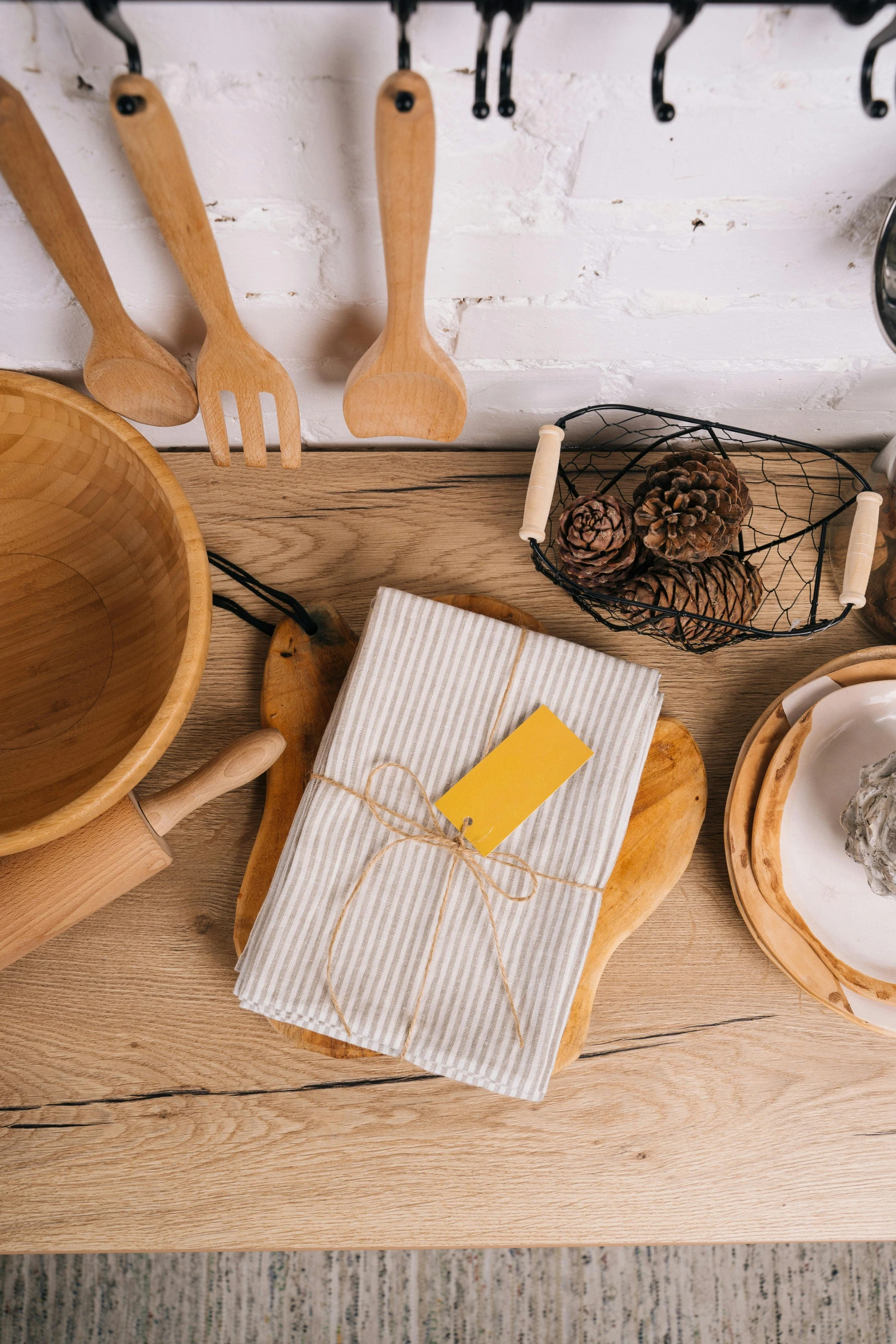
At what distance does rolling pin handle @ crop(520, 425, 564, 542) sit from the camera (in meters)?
0.66

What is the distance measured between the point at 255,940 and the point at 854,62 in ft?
2.41

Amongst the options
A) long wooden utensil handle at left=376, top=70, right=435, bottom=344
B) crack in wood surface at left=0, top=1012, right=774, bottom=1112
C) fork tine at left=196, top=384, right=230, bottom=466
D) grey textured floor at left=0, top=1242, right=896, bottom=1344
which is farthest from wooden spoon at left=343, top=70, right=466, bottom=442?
grey textured floor at left=0, top=1242, right=896, bottom=1344

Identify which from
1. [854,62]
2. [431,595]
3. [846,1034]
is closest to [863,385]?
[854,62]

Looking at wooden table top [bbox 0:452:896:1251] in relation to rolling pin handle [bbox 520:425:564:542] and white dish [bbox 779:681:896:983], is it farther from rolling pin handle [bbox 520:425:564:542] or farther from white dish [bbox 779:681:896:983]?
rolling pin handle [bbox 520:425:564:542]

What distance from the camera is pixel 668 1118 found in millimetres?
738

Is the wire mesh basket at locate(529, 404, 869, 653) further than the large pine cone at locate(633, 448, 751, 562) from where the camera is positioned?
Yes

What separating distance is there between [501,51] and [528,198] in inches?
5.0

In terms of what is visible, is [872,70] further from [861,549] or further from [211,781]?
[211,781]

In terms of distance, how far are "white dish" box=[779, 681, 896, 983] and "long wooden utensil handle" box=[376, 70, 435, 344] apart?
1.68ft

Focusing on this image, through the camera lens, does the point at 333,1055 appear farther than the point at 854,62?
Yes

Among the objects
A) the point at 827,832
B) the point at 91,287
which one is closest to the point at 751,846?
the point at 827,832

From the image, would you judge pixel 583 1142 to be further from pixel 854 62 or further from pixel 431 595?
pixel 854 62

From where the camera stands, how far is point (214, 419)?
658 mm

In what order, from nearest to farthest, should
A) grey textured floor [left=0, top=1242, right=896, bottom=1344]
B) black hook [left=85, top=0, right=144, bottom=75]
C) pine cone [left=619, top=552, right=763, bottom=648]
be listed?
black hook [left=85, top=0, right=144, bottom=75], pine cone [left=619, top=552, right=763, bottom=648], grey textured floor [left=0, top=1242, right=896, bottom=1344]
